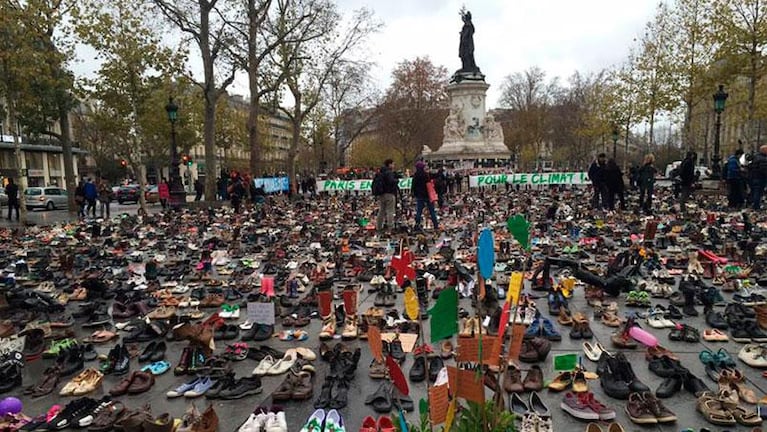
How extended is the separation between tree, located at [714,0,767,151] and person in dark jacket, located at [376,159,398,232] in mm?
19628

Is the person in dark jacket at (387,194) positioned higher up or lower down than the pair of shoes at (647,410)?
higher up

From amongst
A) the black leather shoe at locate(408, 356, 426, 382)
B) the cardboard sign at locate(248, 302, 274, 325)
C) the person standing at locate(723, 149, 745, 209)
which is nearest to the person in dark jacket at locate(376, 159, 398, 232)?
the cardboard sign at locate(248, 302, 274, 325)

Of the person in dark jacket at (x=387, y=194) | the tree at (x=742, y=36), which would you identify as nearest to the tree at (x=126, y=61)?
the person in dark jacket at (x=387, y=194)

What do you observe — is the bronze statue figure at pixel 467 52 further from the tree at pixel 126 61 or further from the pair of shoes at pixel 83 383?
the pair of shoes at pixel 83 383

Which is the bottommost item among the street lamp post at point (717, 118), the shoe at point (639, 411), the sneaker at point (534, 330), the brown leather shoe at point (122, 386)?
the brown leather shoe at point (122, 386)

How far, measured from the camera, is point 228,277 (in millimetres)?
8625

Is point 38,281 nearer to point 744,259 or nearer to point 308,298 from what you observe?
point 308,298

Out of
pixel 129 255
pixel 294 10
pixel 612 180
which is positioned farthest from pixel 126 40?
pixel 612 180

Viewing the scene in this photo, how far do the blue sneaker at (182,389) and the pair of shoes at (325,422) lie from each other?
3.92 feet

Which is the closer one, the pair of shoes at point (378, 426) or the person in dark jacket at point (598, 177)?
the pair of shoes at point (378, 426)

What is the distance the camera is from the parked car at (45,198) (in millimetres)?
30328

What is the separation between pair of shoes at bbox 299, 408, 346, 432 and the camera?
3.45m

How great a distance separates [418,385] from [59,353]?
11.2 ft

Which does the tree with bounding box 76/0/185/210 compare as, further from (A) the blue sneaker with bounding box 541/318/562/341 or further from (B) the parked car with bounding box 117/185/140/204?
(A) the blue sneaker with bounding box 541/318/562/341
